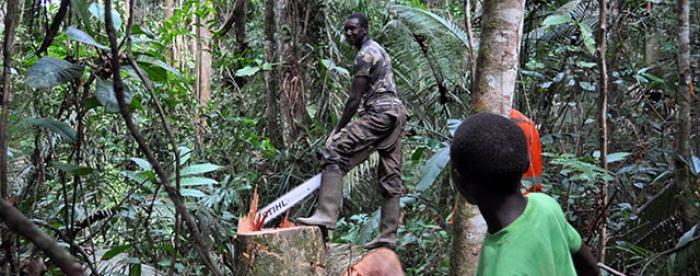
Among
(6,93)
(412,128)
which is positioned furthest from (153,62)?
(412,128)

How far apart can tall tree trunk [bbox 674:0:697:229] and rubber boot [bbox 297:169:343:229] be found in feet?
9.34

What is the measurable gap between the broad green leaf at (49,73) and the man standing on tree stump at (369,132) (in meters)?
2.43

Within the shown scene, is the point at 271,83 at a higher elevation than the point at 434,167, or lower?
higher

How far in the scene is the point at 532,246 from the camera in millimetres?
1550

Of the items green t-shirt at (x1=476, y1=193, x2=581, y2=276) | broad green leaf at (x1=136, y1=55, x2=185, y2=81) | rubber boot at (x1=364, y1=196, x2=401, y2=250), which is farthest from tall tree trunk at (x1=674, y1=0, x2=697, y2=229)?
broad green leaf at (x1=136, y1=55, x2=185, y2=81)

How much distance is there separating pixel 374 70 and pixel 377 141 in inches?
22.9

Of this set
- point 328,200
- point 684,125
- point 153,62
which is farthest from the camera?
point 684,125

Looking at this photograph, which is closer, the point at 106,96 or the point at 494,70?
the point at 106,96

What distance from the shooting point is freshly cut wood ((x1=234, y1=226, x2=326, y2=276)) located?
355 centimetres

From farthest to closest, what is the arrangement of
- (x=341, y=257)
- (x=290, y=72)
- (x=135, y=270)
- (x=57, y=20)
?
(x=290, y=72) → (x=341, y=257) → (x=135, y=270) → (x=57, y=20)

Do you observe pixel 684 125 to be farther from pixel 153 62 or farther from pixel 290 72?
pixel 153 62

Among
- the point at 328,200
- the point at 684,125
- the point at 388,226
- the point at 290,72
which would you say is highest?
the point at 290,72

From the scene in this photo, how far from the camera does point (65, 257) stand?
105 cm

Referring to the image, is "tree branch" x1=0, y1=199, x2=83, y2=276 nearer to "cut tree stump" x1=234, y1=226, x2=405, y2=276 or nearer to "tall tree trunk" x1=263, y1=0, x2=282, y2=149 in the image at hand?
"cut tree stump" x1=234, y1=226, x2=405, y2=276
